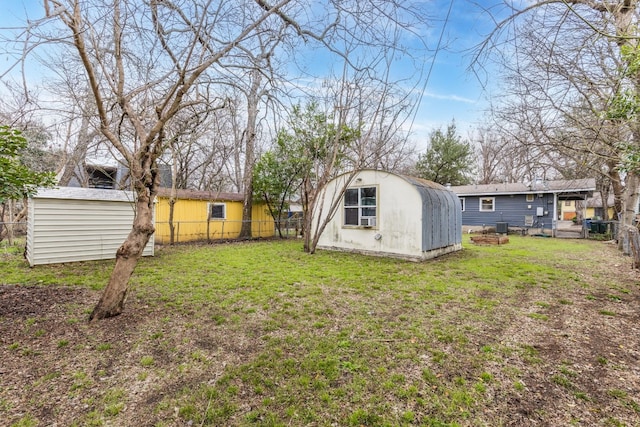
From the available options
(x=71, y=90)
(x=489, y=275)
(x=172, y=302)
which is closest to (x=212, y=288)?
(x=172, y=302)

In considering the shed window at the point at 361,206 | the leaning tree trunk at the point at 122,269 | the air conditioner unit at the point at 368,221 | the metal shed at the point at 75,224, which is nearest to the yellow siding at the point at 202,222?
the metal shed at the point at 75,224

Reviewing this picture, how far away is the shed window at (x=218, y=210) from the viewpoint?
41.4 ft

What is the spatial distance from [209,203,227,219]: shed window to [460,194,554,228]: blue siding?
14.3 m

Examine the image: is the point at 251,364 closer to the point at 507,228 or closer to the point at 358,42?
the point at 358,42

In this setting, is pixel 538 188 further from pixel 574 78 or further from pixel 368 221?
pixel 574 78

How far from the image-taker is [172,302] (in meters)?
4.33

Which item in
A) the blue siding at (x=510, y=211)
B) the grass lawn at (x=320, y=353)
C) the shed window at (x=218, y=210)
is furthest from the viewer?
the blue siding at (x=510, y=211)

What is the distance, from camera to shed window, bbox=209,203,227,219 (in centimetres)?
1263

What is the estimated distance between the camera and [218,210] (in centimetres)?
1290

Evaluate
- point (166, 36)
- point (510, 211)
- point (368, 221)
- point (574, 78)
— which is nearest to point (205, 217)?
point (368, 221)

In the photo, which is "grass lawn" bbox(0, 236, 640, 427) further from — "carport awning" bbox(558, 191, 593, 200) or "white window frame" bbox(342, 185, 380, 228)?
"carport awning" bbox(558, 191, 593, 200)

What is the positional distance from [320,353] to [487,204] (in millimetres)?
17349

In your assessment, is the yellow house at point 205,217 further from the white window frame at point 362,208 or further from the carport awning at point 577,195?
the carport awning at point 577,195

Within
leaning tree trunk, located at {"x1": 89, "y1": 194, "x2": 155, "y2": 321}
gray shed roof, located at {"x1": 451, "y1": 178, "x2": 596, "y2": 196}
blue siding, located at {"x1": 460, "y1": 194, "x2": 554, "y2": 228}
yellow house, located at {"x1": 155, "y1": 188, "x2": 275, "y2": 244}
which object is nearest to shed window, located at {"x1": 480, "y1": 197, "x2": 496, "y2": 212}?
blue siding, located at {"x1": 460, "y1": 194, "x2": 554, "y2": 228}
